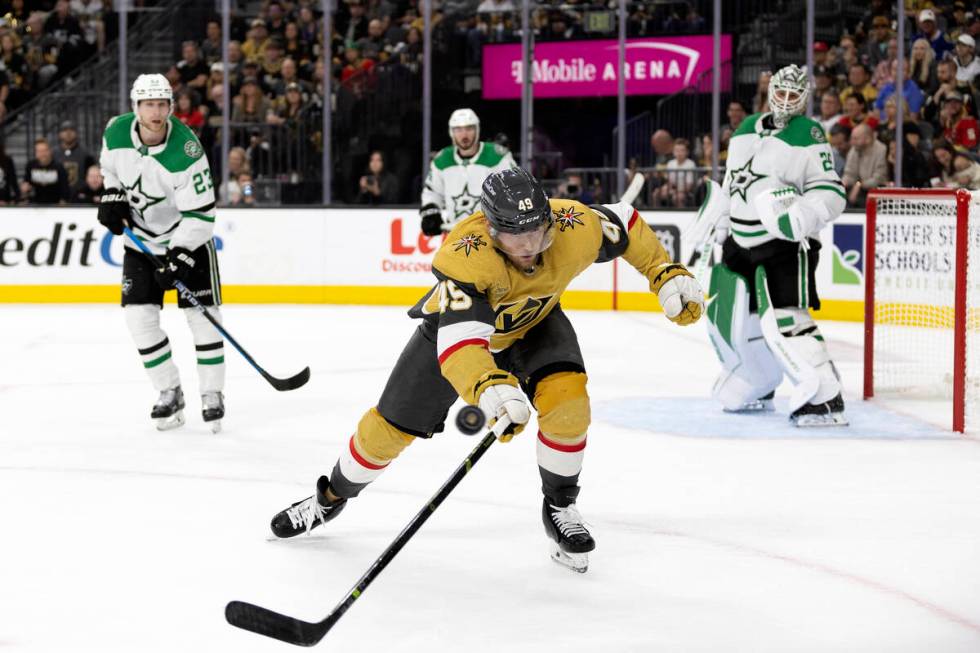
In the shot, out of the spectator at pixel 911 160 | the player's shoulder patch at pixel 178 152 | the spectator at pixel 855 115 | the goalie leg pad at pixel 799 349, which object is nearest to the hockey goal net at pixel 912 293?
the goalie leg pad at pixel 799 349

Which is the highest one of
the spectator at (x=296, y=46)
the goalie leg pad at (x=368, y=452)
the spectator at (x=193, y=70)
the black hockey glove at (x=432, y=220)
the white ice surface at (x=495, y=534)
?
the spectator at (x=296, y=46)

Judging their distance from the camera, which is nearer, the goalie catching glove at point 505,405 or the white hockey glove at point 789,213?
the goalie catching glove at point 505,405

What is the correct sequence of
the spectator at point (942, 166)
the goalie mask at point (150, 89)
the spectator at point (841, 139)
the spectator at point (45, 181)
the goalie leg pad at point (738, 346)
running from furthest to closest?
1. the spectator at point (45, 181)
2. the spectator at point (841, 139)
3. the spectator at point (942, 166)
4. the goalie leg pad at point (738, 346)
5. the goalie mask at point (150, 89)

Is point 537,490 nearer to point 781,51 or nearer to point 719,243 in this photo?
point 719,243

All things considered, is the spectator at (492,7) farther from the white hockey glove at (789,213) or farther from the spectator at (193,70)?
the white hockey glove at (789,213)

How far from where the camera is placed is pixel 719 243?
5398 millimetres

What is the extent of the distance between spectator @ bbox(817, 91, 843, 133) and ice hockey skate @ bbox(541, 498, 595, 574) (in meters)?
6.40

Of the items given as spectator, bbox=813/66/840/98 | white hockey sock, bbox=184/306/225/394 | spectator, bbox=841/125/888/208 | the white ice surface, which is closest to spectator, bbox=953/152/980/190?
spectator, bbox=841/125/888/208

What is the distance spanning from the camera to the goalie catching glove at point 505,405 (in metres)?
2.59

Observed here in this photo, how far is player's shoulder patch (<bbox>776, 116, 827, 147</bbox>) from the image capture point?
4992 mm

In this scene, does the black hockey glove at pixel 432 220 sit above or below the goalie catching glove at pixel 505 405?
above

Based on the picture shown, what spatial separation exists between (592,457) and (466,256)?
72.4 inches

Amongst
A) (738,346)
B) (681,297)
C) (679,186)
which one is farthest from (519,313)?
(679,186)

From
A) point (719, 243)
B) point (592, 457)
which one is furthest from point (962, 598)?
point (719, 243)
